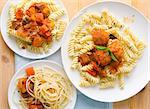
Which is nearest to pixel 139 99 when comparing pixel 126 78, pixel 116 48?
pixel 126 78

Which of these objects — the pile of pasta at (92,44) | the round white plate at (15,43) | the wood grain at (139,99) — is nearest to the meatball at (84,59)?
the pile of pasta at (92,44)

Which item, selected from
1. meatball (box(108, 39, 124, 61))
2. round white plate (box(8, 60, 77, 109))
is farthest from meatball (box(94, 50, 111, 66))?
round white plate (box(8, 60, 77, 109))

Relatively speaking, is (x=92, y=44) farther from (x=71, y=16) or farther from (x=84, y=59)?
(x=71, y=16)

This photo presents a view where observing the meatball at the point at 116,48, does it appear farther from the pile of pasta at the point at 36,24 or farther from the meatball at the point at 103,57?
the pile of pasta at the point at 36,24

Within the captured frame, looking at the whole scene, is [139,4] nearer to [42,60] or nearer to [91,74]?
[91,74]

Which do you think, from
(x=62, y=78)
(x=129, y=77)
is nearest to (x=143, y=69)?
(x=129, y=77)

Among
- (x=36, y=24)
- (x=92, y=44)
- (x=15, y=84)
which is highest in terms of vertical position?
(x=36, y=24)
